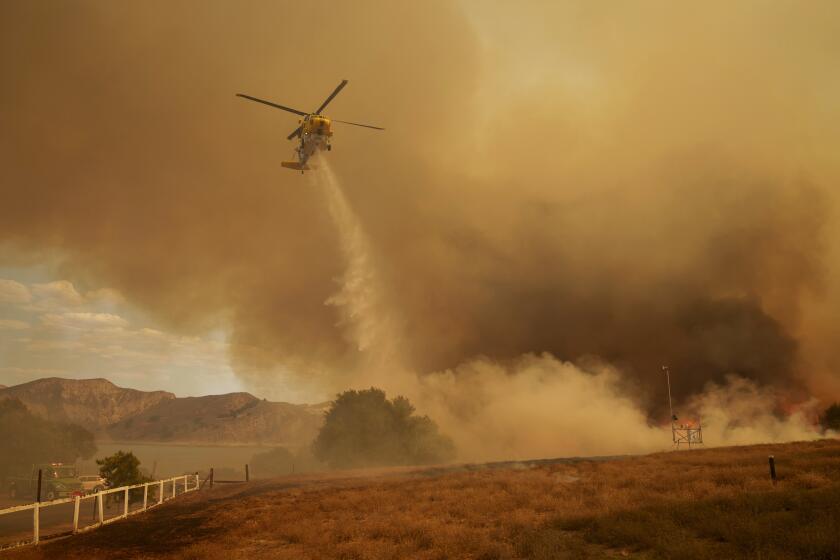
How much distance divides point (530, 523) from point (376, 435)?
76144 mm

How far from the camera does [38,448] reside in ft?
333

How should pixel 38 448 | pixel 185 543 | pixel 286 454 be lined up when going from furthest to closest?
pixel 286 454
pixel 38 448
pixel 185 543

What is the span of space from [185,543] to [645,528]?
14.1 m

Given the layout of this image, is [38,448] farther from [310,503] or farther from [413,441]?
[310,503]

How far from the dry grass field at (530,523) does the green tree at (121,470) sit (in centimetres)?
2040

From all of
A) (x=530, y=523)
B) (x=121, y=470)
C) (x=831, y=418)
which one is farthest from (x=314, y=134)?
(x=831, y=418)

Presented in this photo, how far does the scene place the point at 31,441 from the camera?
10212 cm

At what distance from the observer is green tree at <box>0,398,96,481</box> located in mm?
98137

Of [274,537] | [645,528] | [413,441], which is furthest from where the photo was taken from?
[413,441]

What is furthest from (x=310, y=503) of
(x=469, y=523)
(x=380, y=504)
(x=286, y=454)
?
(x=286, y=454)

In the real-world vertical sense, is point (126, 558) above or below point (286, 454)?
above

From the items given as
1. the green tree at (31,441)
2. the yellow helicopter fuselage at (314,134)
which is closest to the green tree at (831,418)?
the yellow helicopter fuselage at (314,134)

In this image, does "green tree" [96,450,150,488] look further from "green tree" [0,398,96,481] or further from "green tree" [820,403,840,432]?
"green tree" [820,403,840,432]

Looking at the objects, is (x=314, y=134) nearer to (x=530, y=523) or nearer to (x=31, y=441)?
(x=530, y=523)
